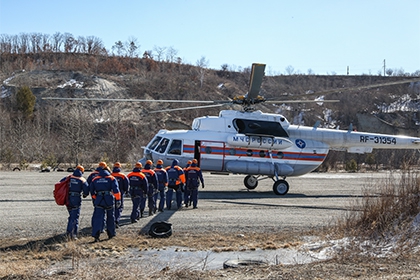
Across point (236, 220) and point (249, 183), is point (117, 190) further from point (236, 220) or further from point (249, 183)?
point (249, 183)

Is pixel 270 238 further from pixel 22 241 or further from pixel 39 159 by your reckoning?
pixel 39 159

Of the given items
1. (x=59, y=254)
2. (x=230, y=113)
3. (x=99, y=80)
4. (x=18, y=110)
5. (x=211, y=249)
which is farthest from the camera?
(x=99, y=80)

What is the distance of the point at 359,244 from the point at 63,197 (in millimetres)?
7040

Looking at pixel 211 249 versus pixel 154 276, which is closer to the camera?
pixel 154 276

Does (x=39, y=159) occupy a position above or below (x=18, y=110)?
below

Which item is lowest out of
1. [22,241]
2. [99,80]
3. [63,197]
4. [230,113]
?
[22,241]

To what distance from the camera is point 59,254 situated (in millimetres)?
9930

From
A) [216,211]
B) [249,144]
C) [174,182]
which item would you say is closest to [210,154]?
[249,144]

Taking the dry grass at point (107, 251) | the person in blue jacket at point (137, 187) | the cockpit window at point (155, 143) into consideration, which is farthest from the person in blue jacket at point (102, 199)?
the cockpit window at point (155, 143)

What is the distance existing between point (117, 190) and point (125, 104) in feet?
191

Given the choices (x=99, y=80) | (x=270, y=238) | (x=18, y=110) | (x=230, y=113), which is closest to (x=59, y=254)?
(x=270, y=238)

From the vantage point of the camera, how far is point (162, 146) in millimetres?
20219

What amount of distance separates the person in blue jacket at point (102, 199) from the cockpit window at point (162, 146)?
8572mm

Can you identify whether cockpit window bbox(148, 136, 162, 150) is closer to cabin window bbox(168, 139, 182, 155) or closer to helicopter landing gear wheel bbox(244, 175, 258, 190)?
cabin window bbox(168, 139, 182, 155)
